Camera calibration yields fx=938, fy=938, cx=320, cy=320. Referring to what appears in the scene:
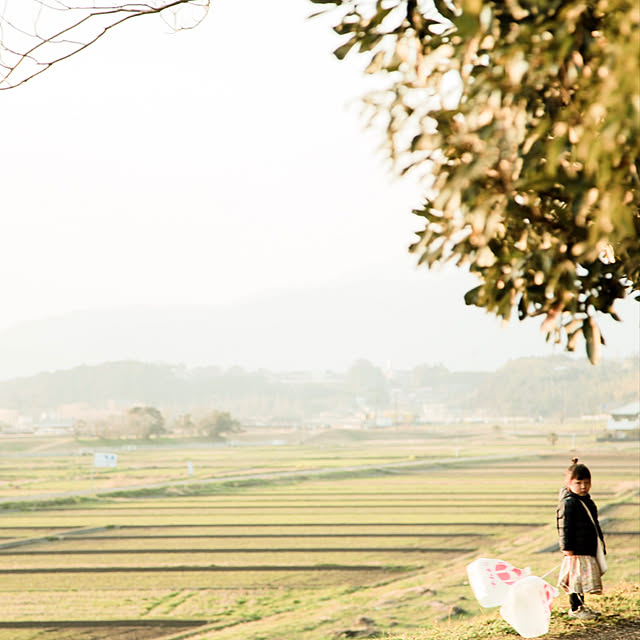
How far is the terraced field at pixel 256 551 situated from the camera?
2561 cm

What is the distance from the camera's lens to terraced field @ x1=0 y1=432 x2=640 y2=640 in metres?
25.6

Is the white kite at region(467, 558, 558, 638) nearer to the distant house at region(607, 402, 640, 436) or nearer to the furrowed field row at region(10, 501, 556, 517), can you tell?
the furrowed field row at region(10, 501, 556, 517)

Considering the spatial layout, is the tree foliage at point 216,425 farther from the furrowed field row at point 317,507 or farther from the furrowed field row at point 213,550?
the furrowed field row at point 213,550

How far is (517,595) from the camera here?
20.9ft

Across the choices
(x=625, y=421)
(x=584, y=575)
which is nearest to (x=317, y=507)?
(x=584, y=575)

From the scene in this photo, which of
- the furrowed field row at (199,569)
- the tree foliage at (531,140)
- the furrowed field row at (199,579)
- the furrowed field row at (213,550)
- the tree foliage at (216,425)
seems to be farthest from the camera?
the tree foliage at (216,425)

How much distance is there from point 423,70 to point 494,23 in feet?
2.11

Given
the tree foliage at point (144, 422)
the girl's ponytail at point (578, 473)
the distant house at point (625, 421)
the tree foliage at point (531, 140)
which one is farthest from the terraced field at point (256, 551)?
the tree foliage at point (144, 422)

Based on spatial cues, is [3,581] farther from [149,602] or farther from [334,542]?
[334,542]

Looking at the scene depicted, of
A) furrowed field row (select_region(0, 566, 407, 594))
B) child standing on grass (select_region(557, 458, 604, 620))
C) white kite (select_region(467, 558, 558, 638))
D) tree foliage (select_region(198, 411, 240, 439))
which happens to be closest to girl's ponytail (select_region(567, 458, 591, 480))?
child standing on grass (select_region(557, 458, 604, 620))

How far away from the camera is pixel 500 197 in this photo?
10.4 ft

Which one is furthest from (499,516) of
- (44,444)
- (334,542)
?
(44,444)

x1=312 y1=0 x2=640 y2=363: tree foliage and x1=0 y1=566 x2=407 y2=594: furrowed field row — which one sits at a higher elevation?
x1=312 y1=0 x2=640 y2=363: tree foliage

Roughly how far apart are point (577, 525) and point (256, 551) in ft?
106
